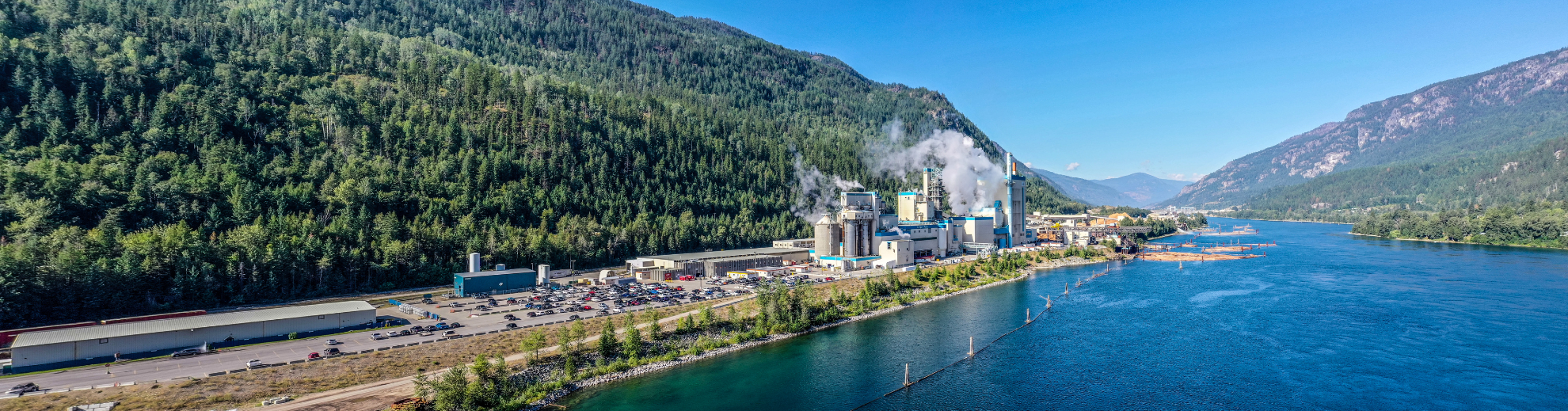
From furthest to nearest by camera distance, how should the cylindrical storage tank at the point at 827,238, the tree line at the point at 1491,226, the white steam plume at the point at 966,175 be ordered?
1. the white steam plume at the point at 966,175
2. the tree line at the point at 1491,226
3. the cylindrical storage tank at the point at 827,238

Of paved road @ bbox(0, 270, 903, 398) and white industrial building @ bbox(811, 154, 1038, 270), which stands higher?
white industrial building @ bbox(811, 154, 1038, 270)

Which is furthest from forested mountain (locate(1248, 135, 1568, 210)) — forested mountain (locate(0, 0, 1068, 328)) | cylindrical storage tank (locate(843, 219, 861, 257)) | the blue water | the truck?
the truck

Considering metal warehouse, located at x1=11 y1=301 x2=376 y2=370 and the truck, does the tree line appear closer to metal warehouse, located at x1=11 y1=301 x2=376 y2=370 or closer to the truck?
metal warehouse, located at x1=11 y1=301 x2=376 y2=370

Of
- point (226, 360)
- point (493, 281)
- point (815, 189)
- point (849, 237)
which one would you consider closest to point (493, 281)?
point (493, 281)

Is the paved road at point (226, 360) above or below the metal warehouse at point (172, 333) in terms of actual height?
below

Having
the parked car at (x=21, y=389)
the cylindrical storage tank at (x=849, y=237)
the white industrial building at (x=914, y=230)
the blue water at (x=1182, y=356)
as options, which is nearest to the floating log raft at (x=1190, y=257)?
the white industrial building at (x=914, y=230)

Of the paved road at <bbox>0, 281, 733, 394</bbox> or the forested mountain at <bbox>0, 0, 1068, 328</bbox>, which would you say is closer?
the paved road at <bbox>0, 281, 733, 394</bbox>

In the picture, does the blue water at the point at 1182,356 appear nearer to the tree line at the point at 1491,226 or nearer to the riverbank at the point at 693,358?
the riverbank at the point at 693,358
